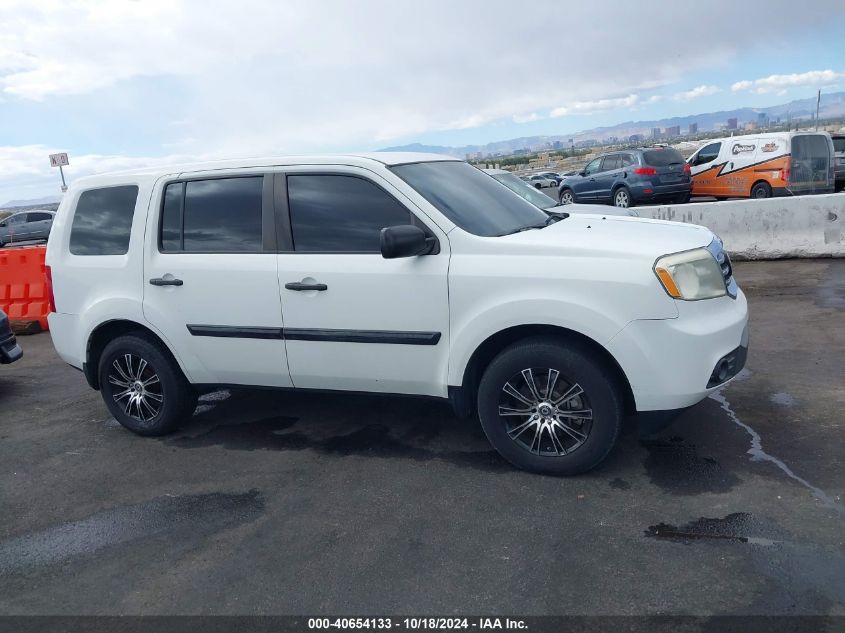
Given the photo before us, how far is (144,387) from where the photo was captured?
17.1 ft

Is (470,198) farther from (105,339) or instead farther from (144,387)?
(105,339)

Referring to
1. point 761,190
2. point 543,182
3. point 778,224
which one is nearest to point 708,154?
point 761,190

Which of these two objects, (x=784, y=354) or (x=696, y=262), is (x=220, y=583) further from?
(x=784, y=354)

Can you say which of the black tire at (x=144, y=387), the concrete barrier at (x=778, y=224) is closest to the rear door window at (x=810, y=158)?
the concrete barrier at (x=778, y=224)

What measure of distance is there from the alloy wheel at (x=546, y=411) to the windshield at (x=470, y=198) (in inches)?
36.2

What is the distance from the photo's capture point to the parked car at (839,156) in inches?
669

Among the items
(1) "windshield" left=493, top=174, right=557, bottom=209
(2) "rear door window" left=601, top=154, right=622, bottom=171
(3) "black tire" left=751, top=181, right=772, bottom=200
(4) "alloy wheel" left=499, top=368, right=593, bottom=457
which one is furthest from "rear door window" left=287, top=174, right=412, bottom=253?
(2) "rear door window" left=601, top=154, right=622, bottom=171

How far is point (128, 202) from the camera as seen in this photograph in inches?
201

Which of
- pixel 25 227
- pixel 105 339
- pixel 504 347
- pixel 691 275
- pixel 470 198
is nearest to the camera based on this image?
pixel 691 275

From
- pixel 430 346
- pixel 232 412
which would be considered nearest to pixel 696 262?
pixel 430 346

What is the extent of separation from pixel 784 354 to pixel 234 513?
4.63 meters

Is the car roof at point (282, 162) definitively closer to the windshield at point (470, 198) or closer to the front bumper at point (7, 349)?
the windshield at point (470, 198)

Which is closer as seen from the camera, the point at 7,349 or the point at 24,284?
the point at 7,349

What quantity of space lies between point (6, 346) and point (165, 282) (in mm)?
2947
